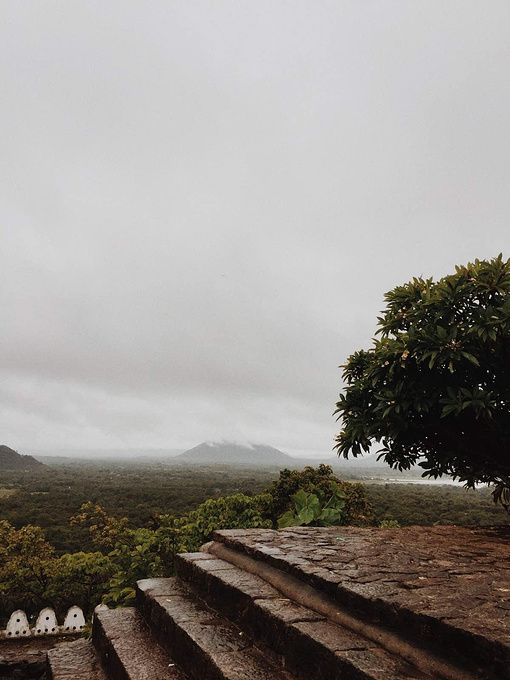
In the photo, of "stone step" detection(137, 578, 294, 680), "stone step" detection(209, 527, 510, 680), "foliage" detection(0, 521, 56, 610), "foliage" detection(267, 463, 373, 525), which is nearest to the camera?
"stone step" detection(209, 527, 510, 680)

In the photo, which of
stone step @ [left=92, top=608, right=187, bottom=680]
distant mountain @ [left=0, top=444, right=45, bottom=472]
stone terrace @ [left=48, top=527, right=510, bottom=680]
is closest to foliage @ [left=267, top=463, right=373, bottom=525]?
stone terrace @ [left=48, top=527, right=510, bottom=680]

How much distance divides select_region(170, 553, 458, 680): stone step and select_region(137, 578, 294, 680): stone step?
0.08m

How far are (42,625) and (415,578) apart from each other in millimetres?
11946

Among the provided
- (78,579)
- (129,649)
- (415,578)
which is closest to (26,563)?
(78,579)

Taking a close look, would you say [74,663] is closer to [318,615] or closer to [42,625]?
[318,615]

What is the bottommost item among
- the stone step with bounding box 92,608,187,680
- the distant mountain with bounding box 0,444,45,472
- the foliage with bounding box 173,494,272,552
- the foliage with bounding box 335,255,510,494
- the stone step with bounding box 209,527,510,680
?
the distant mountain with bounding box 0,444,45,472

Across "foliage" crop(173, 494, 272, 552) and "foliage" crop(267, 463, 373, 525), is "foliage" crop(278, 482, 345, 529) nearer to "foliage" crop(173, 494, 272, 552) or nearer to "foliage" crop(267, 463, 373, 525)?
"foliage" crop(173, 494, 272, 552)

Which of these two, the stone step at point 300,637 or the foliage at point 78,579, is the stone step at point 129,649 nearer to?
the stone step at point 300,637

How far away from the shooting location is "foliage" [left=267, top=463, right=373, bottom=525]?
9.27 m

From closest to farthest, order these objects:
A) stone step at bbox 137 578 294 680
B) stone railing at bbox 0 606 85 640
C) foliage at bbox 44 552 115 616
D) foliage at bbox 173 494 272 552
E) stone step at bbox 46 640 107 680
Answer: stone step at bbox 137 578 294 680 → stone step at bbox 46 640 107 680 → foliage at bbox 173 494 272 552 → stone railing at bbox 0 606 85 640 → foliage at bbox 44 552 115 616

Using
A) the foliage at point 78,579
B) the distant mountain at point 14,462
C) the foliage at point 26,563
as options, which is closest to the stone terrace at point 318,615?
the foliage at point 78,579

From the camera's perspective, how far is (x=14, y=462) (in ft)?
567

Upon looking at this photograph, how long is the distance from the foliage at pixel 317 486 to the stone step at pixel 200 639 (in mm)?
5641

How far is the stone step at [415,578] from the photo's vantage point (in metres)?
2.04
